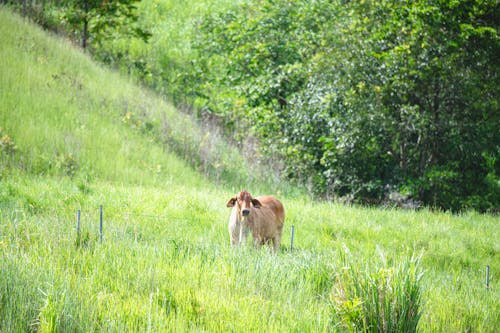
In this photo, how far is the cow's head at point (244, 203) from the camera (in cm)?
809

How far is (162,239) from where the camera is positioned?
833 centimetres

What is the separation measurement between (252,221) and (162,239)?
1.37 metres

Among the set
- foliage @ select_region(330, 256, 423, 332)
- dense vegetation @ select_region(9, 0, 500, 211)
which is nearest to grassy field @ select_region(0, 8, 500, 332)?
foliage @ select_region(330, 256, 423, 332)

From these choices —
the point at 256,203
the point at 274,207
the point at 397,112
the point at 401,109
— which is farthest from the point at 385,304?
the point at 397,112

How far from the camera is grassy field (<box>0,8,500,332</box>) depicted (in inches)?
198

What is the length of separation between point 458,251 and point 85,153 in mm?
8598

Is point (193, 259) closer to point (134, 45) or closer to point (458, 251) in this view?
point (458, 251)

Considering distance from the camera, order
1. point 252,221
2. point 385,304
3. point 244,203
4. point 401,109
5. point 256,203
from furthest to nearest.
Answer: point 401,109
point 252,221
point 256,203
point 244,203
point 385,304

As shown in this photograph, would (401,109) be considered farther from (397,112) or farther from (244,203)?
(244,203)

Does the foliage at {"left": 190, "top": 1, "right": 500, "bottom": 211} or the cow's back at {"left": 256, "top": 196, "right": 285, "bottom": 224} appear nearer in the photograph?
the cow's back at {"left": 256, "top": 196, "right": 285, "bottom": 224}

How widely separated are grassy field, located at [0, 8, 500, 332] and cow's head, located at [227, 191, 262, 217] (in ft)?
1.80

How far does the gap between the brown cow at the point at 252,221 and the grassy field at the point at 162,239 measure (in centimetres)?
44

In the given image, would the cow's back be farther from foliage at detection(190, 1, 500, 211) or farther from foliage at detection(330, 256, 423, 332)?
foliage at detection(190, 1, 500, 211)

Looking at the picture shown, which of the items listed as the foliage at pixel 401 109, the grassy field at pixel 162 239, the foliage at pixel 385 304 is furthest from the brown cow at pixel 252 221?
the foliage at pixel 401 109
